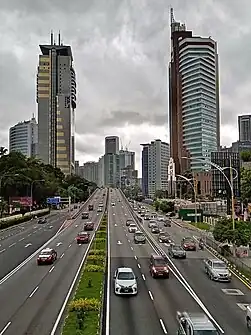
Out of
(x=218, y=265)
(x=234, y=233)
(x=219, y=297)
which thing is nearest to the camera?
(x=219, y=297)

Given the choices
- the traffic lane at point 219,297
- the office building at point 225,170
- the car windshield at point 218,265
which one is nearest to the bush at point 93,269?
the traffic lane at point 219,297

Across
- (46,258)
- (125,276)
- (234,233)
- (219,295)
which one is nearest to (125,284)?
(125,276)

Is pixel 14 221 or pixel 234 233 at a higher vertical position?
pixel 234 233

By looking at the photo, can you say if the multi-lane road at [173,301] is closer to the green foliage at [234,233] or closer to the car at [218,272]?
the car at [218,272]

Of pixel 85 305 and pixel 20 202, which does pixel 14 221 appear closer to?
pixel 20 202

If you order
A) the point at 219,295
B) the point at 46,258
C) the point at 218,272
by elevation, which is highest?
the point at 46,258
